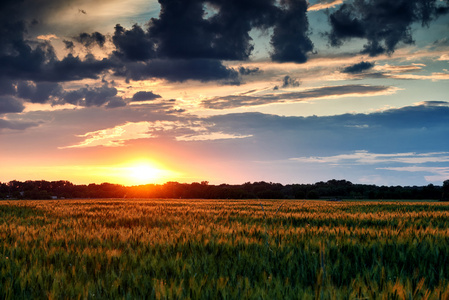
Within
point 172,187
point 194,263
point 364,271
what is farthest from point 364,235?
point 172,187

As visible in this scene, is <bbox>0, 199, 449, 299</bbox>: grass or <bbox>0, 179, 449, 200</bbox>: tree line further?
<bbox>0, 179, 449, 200</bbox>: tree line

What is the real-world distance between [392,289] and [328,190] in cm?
9969

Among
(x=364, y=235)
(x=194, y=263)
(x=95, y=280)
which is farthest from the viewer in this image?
(x=364, y=235)

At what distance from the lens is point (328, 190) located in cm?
9806

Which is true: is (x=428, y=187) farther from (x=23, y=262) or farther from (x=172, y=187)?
(x=23, y=262)

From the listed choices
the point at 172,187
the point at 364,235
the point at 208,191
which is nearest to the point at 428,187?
the point at 208,191

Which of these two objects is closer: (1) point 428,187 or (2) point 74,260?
(2) point 74,260

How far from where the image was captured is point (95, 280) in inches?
149

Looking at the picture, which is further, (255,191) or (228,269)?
(255,191)

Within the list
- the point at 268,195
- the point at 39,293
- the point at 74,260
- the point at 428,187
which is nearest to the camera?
the point at 39,293

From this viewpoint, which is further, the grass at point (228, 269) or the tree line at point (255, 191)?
the tree line at point (255, 191)

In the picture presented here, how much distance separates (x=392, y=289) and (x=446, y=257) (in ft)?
8.94

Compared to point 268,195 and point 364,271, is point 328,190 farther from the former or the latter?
point 364,271

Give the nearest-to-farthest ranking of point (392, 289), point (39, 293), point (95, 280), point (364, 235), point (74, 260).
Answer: point (392, 289), point (39, 293), point (95, 280), point (74, 260), point (364, 235)
